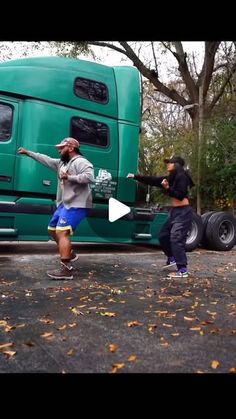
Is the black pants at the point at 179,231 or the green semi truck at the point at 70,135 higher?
the green semi truck at the point at 70,135

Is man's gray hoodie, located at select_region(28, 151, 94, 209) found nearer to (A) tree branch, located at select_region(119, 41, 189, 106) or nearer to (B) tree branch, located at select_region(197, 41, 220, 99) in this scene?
(B) tree branch, located at select_region(197, 41, 220, 99)

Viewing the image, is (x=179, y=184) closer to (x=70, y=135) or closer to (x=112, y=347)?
(x=70, y=135)

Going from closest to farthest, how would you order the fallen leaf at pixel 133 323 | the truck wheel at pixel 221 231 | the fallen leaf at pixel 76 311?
the fallen leaf at pixel 133 323
the fallen leaf at pixel 76 311
the truck wheel at pixel 221 231

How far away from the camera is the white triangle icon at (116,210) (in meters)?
7.62

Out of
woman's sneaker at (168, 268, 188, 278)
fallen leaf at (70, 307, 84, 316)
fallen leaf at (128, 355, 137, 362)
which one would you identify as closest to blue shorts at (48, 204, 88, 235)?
woman's sneaker at (168, 268, 188, 278)

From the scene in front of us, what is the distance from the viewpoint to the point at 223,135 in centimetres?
1231

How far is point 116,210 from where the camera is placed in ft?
25.3

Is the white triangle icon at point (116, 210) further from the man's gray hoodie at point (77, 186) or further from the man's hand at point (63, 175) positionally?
the man's hand at point (63, 175)

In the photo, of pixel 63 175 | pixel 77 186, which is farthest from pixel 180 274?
pixel 63 175

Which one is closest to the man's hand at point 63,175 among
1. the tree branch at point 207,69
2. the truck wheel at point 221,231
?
the truck wheel at point 221,231

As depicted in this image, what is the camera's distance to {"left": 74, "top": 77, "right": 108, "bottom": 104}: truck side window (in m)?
7.57

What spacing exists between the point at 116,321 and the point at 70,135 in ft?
15.4
